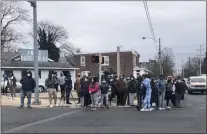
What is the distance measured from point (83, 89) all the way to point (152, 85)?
3321mm

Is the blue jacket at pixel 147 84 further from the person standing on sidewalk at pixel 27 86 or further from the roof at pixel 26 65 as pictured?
the roof at pixel 26 65

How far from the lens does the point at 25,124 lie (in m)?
13.3

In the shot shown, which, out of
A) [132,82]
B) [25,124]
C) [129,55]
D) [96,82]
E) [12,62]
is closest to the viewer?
[25,124]

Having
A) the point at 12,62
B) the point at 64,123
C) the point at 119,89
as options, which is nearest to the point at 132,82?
the point at 119,89

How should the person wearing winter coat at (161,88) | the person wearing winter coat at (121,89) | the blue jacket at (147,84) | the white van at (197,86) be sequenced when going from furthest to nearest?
the white van at (197,86) < the person wearing winter coat at (121,89) < the person wearing winter coat at (161,88) < the blue jacket at (147,84)

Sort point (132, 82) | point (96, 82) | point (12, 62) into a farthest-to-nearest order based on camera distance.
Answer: point (12, 62) → point (132, 82) → point (96, 82)

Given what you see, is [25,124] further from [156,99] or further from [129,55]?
[129,55]

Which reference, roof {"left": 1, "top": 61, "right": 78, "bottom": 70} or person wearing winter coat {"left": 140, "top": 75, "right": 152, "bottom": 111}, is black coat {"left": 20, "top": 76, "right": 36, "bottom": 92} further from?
roof {"left": 1, "top": 61, "right": 78, "bottom": 70}

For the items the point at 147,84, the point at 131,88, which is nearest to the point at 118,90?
the point at 131,88

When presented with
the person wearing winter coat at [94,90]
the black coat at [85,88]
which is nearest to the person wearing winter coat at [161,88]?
the person wearing winter coat at [94,90]

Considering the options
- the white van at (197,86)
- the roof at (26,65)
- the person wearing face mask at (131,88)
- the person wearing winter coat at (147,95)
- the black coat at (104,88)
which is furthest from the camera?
the roof at (26,65)

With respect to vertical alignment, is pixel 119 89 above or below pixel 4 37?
below

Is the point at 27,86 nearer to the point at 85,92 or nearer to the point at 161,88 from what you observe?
the point at 85,92

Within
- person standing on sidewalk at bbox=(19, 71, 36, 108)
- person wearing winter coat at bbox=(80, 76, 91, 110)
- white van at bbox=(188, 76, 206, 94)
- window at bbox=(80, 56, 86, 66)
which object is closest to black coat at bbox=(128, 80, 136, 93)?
person wearing winter coat at bbox=(80, 76, 91, 110)
